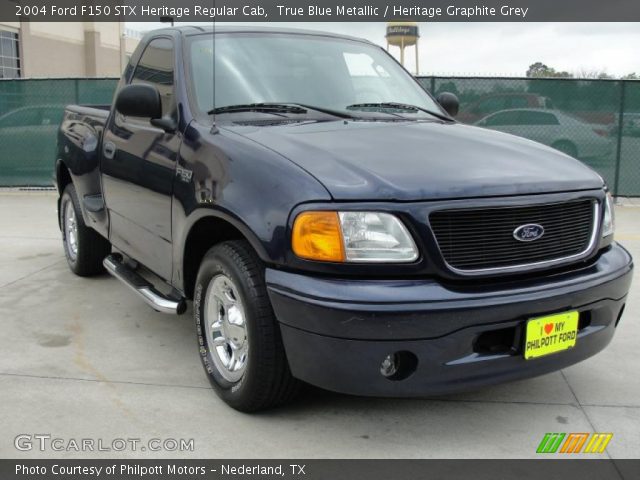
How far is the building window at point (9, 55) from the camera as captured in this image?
31.6 m

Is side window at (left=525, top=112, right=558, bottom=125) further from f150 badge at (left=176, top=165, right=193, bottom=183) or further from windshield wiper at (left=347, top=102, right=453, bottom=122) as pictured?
f150 badge at (left=176, top=165, right=193, bottom=183)

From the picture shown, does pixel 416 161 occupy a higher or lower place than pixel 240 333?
higher

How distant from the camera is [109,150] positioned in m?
4.73

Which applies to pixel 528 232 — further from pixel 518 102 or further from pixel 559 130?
pixel 559 130

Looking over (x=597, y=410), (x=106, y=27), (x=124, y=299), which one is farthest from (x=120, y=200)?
(x=106, y=27)

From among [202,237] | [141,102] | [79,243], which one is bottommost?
[79,243]

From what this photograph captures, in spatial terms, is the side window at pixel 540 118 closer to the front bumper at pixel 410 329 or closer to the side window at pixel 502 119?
the side window at pixel 502 119

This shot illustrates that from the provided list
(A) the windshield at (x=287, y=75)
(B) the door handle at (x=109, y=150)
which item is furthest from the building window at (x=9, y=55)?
(A) the windshield at (x=287, y=75)

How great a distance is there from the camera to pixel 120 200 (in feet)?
15.0

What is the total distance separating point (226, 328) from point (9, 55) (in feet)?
109

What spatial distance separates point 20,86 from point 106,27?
3396 centimetres

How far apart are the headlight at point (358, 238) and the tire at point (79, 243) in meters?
3.46
